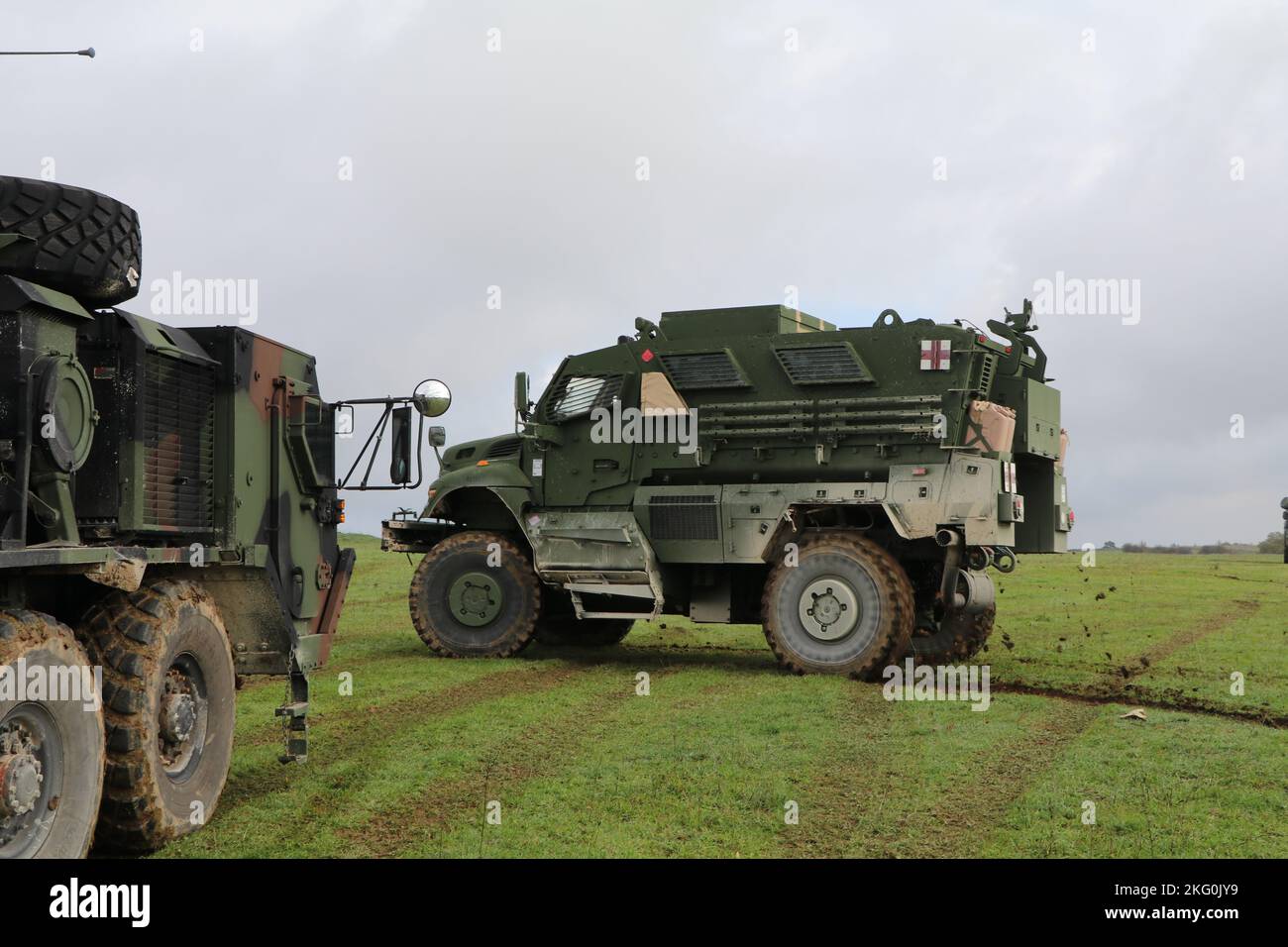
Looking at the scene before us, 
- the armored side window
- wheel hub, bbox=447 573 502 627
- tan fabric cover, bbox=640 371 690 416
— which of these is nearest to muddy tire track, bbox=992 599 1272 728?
tan fabric cover, bbox=640 371 690 416

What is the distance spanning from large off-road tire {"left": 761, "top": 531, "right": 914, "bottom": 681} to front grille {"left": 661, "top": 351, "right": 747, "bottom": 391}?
6.77 ft

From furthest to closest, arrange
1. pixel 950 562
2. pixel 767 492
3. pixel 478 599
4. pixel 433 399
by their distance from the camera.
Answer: pixel 478 599 < pixel 767 492 < pixel 950 562 < pixel 433 399

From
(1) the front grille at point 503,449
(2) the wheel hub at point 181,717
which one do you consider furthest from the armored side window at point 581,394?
(2) the wheel hub at point 181,717

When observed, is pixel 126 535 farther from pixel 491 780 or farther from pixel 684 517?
pixel 684 517

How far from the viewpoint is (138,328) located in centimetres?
735

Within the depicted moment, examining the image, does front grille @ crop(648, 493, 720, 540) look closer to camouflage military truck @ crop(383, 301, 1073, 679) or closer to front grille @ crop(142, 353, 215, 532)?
camouflage military truck @ crop(383, 301, 1073, 679)

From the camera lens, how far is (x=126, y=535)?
7.27m

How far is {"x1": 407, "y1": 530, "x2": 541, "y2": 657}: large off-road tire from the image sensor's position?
52.5ft

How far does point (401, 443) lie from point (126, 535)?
2123mm

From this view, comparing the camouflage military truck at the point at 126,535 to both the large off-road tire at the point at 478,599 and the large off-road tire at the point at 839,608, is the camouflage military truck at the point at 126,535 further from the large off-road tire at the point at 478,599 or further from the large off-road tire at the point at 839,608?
the large off-road tire at the point at 478,599

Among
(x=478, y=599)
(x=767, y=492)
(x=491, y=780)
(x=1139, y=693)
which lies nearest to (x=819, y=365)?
(x=767, y=492)

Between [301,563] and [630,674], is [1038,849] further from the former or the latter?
[630,674]

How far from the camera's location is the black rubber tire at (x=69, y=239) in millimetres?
6520

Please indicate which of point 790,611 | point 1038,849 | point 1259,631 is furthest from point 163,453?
point 1259,631
